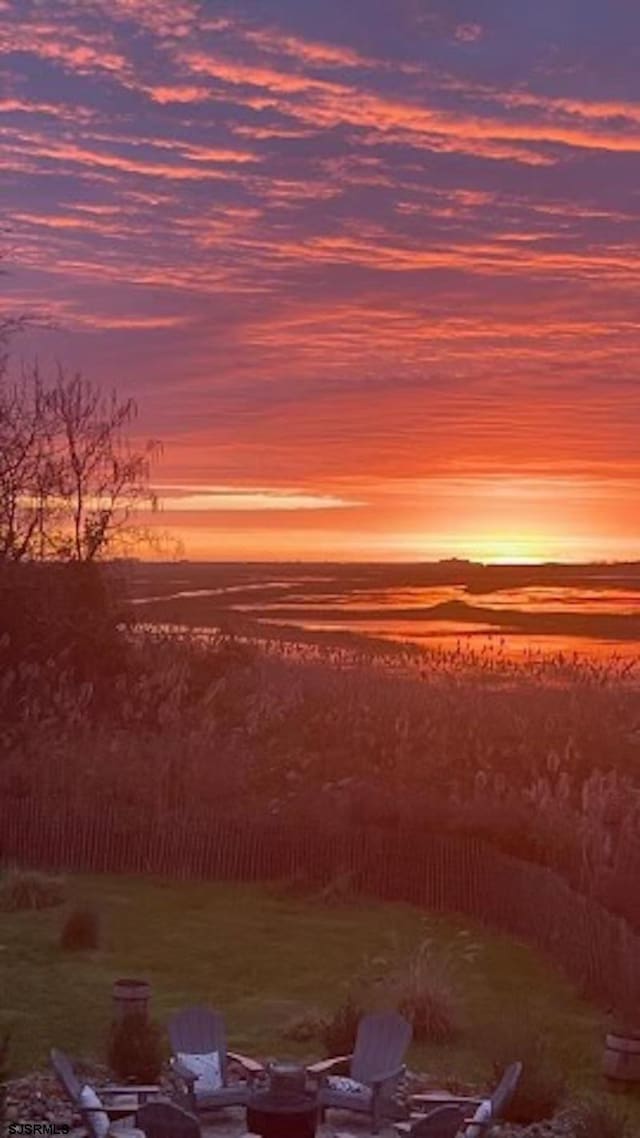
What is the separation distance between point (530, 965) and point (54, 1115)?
5869mm

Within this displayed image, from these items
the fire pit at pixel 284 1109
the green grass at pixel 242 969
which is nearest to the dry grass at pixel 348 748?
the green grass at pixel 242 969

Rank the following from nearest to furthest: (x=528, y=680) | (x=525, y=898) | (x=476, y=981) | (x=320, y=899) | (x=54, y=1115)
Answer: (x=54, y=1115)
(x=476, y=981)
(x=525, y=898)
(x=320, y=899)
(x=528, y=680)

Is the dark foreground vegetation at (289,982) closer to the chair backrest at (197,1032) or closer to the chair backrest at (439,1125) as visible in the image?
the chair backrest at (197,1032)

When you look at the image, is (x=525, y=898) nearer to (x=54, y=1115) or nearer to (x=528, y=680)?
(x=54, y=1115)

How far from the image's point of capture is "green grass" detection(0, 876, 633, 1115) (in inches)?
449

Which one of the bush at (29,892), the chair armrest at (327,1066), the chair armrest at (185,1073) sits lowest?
the bush at (29,892)

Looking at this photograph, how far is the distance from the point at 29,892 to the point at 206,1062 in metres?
7.06

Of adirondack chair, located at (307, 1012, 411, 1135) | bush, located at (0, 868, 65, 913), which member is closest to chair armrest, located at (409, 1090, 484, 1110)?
adirondack chair, located at (307, 1012, 411, 1135)

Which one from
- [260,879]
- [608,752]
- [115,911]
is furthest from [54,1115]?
[608,752]

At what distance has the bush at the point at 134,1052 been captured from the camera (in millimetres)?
9938

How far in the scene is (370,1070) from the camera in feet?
29.9

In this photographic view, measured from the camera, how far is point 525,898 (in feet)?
49.4

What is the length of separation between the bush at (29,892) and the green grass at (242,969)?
7.1 inches

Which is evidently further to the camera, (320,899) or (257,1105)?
(320,899)
